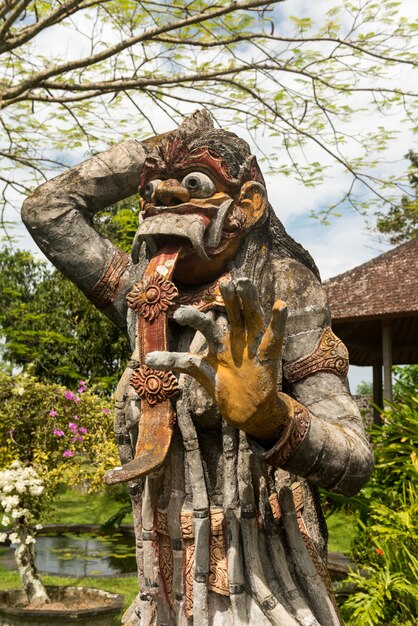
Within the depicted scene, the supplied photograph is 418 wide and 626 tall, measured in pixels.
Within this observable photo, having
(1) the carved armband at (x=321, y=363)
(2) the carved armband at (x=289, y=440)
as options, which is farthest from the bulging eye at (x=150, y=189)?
(2) the carved armband at (x=289, y=440)

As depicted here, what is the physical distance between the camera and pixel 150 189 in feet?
7.18

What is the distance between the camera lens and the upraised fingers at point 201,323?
1.63 meters

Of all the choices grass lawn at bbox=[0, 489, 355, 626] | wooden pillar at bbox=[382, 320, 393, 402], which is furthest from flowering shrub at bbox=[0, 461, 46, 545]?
wooden pillar at bbox=[382, 320, 393, 402]

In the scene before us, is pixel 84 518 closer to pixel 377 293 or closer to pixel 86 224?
pixel 377 293

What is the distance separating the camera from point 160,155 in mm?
2221

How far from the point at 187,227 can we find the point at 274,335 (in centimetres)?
56

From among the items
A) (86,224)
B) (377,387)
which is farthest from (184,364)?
(377,387)

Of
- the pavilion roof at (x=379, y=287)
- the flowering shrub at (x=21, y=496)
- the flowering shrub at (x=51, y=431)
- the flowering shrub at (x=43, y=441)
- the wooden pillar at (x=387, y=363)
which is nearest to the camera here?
the flowering shrub at (x=21, y=496)

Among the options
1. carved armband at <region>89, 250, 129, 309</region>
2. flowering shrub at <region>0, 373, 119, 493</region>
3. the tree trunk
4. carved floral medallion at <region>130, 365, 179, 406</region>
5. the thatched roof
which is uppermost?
the thatched roof

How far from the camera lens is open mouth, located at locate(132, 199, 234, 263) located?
2.05 meters

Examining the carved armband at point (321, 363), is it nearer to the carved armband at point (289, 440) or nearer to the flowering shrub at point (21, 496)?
the carved armband at point (289, 440)

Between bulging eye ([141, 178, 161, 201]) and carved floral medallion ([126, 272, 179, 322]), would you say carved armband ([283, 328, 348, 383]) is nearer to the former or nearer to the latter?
carved floral medallion ([126, 272, 179, 322])

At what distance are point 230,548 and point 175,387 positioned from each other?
454 mm

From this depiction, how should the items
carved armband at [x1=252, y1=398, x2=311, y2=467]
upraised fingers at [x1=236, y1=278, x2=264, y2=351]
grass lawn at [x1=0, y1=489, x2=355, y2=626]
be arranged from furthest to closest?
grass lawn at [x1=0, y1=489, x2=355, y2=626] < carved armband at [x1=252, y1=398, x2=311, y2=467] < upraised fingers at [x1=236, y1=278, x2=264, y2=351]
